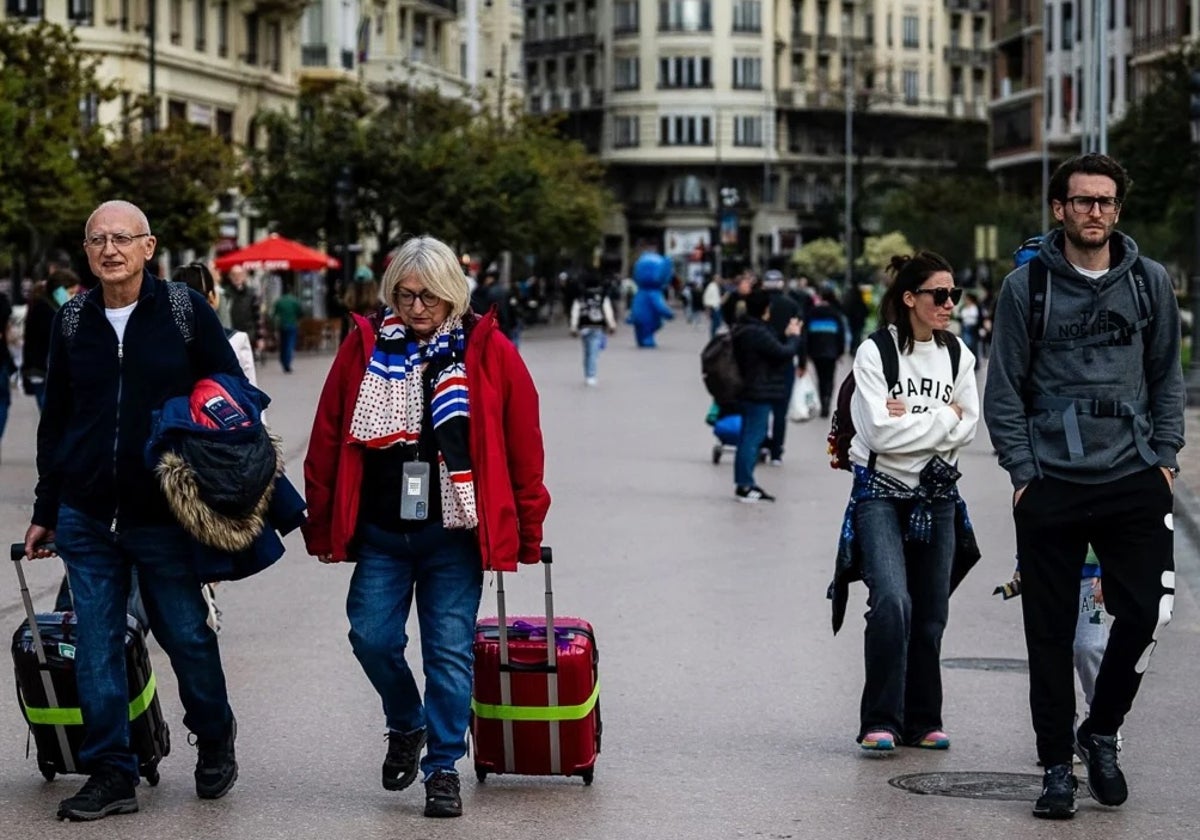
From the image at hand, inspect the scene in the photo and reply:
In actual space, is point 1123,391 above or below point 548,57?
below

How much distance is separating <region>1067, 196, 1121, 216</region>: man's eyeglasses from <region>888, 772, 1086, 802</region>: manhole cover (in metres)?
1.76

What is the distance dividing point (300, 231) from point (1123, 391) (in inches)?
2097

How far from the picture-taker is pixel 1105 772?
25.3 ft

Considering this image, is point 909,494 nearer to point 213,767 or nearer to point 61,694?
point 213,767

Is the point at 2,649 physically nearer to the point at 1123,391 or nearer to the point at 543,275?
the point at 1123,391

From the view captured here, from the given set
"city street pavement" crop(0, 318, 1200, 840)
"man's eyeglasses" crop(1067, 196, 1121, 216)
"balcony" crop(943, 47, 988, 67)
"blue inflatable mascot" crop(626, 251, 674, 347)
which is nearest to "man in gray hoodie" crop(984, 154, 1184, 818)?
"man's eyeglasses" crop(1067, 196, 1121, 216)

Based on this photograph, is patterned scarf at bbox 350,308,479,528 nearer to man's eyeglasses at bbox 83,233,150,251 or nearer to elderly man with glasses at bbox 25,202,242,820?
elderly man with glasses at bbox 25,202,242,820

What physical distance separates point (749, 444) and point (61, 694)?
12.0 metres

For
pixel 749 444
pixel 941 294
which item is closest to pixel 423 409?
pixel 941 294

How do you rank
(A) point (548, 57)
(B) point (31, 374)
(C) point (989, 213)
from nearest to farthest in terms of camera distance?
(B) point (31, 374)
(C) point (989, 213)
(A) point (548, 57)

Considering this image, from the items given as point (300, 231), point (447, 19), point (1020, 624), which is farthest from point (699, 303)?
point (1020, 624)

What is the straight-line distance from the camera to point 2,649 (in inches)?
438

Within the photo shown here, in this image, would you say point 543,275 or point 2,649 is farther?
point 543,275

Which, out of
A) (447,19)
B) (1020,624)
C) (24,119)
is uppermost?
(447,19)
